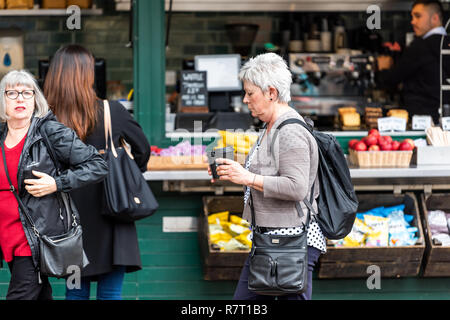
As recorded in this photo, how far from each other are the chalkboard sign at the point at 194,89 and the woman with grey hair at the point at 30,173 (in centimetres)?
233

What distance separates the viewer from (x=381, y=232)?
212 inches

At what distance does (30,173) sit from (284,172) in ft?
3.97

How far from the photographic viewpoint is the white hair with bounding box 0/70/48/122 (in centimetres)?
373

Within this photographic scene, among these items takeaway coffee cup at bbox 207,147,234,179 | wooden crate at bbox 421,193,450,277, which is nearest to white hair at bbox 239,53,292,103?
takeaway coffee cup at bbox 207,147,234,179

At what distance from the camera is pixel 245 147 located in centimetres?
457

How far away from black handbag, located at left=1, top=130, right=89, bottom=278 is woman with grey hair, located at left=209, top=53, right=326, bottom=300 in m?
0.80

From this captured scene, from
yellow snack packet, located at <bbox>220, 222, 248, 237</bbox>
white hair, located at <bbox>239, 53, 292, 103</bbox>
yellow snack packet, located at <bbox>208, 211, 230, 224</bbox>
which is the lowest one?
yellow snack packet, located at <bbox>220, 222, 248, 237</bbox>

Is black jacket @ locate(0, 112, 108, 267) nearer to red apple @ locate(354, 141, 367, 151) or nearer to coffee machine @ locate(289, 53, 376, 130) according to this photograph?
red apple @ locate(354, 141, 367, 151)

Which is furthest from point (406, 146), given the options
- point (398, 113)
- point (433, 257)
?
point (398, 113)

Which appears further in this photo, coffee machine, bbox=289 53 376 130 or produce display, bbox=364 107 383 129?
coffee machine, bbox=289 53 376 130

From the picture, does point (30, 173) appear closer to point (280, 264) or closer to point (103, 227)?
point (103, 227)

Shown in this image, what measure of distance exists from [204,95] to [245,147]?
1619 mm
